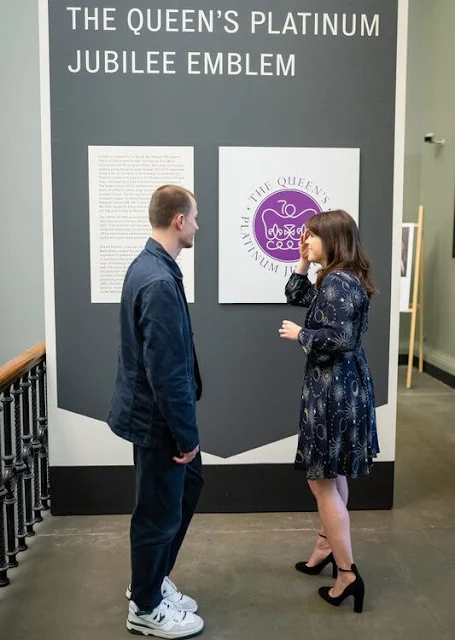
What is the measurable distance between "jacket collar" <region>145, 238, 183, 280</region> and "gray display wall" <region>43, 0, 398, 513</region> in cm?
113

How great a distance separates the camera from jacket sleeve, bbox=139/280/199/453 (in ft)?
6.91

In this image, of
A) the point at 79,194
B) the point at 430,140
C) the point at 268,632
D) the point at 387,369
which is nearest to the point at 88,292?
the point at 79,194

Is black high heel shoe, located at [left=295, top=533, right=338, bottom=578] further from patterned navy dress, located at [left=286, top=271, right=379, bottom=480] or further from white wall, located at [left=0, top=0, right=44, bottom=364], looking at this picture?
white wall, located at [left=0, top=0, right=44, bottom=364]

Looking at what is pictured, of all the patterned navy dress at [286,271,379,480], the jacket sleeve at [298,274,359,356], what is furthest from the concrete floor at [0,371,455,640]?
the jacket sleeve at [298,274,359,356]

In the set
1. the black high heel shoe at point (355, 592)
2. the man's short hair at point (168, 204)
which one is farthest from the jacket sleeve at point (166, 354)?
the black high heel shoe at point (355, 592)

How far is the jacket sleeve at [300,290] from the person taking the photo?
2777mm

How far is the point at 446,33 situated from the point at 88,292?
6.10m

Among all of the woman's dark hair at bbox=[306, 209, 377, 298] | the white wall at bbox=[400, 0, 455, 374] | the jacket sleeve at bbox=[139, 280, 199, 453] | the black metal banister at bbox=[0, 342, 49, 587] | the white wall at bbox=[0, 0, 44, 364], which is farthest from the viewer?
the white wall at bbox=[400, 0, 455, 374]

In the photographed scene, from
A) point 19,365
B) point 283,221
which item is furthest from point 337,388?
point 19,365

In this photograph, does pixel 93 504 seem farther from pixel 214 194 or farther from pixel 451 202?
pixel 451 202

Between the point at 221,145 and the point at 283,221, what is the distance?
0.49 metres

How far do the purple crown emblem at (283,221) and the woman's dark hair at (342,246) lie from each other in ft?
2.87

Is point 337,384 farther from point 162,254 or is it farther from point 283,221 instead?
point 283,221

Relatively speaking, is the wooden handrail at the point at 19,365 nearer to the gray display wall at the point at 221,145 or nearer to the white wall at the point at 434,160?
→ the gray display wall at the point at 221,145
